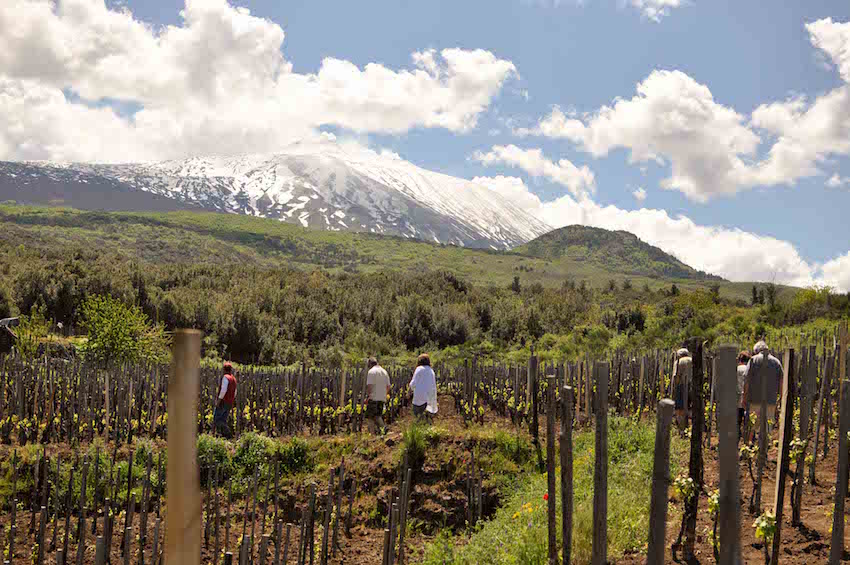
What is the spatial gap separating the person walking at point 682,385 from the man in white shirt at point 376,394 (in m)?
4.81

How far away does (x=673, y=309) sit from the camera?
32.9m

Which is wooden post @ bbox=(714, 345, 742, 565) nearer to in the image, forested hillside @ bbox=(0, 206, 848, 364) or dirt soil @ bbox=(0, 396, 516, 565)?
dirt soil @ bbox=(0, 396, 516, 565)

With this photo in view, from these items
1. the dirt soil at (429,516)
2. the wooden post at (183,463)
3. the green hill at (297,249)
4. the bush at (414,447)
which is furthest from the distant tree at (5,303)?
the wooden post at (183,463)

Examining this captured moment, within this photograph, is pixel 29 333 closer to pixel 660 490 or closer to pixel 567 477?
pixel 567 477

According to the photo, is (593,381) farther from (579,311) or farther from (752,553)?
(579,311)

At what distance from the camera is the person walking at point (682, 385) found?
10.1 meters

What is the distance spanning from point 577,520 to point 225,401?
267 inches

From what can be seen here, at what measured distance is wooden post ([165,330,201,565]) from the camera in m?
1.35

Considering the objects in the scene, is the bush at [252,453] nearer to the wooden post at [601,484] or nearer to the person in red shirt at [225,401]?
the person in red shirt at [225,401]

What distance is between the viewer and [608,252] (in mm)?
114125

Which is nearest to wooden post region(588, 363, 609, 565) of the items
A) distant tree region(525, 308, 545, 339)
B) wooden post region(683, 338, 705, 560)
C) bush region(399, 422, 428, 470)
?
wooden post region(683, 338, 705, 560)

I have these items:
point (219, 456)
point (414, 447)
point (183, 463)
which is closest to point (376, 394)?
point (414, 447)

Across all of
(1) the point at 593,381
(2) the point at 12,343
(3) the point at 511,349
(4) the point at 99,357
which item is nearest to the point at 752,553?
(1) the point at 593,381

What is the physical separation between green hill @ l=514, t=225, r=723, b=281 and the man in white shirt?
95.2m
